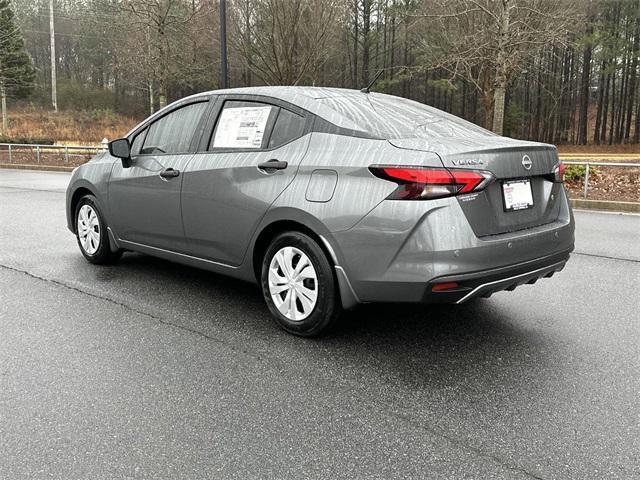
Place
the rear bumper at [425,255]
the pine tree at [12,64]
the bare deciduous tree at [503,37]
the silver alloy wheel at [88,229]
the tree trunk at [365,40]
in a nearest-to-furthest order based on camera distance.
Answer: the rear bumper at [425,255], the silver alloy wheel at [88,229], the bare deciduous tree at [503,37], the pine tree at [12,64], the tree trunk at [365,40]

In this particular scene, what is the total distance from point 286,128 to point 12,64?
187ft

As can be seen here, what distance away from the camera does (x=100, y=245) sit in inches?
226

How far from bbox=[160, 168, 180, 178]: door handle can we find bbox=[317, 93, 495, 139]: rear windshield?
136 centimetres

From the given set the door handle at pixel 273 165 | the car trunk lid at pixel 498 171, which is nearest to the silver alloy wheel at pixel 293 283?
the door handle at pixel 273 165

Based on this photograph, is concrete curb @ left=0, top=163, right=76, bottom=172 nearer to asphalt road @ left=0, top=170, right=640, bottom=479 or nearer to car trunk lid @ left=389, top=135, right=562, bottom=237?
asphalt road @ left=0, top=170, right=640, bottom=479

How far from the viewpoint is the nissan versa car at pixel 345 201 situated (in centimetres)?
330

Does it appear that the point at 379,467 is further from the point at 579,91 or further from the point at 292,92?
the point at 579,91

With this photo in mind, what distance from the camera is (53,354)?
3617 mm

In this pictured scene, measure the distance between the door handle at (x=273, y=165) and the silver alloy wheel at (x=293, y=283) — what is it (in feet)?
1.74

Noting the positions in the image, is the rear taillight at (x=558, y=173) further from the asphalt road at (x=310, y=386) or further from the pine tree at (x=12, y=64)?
the pine tree at (x=12, y=64)

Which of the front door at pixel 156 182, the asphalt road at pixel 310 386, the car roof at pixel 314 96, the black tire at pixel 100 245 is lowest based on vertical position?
the asphalt road at pixel 310 386

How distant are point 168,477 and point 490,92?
96.3 ft

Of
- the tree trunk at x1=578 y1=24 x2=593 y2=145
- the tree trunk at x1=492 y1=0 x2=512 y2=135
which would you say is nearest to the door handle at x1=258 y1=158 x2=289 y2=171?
the tree trunk at x1=492 y1=0 x2=512 y2=135

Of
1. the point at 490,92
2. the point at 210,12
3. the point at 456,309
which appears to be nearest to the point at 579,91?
the point at 490,92
